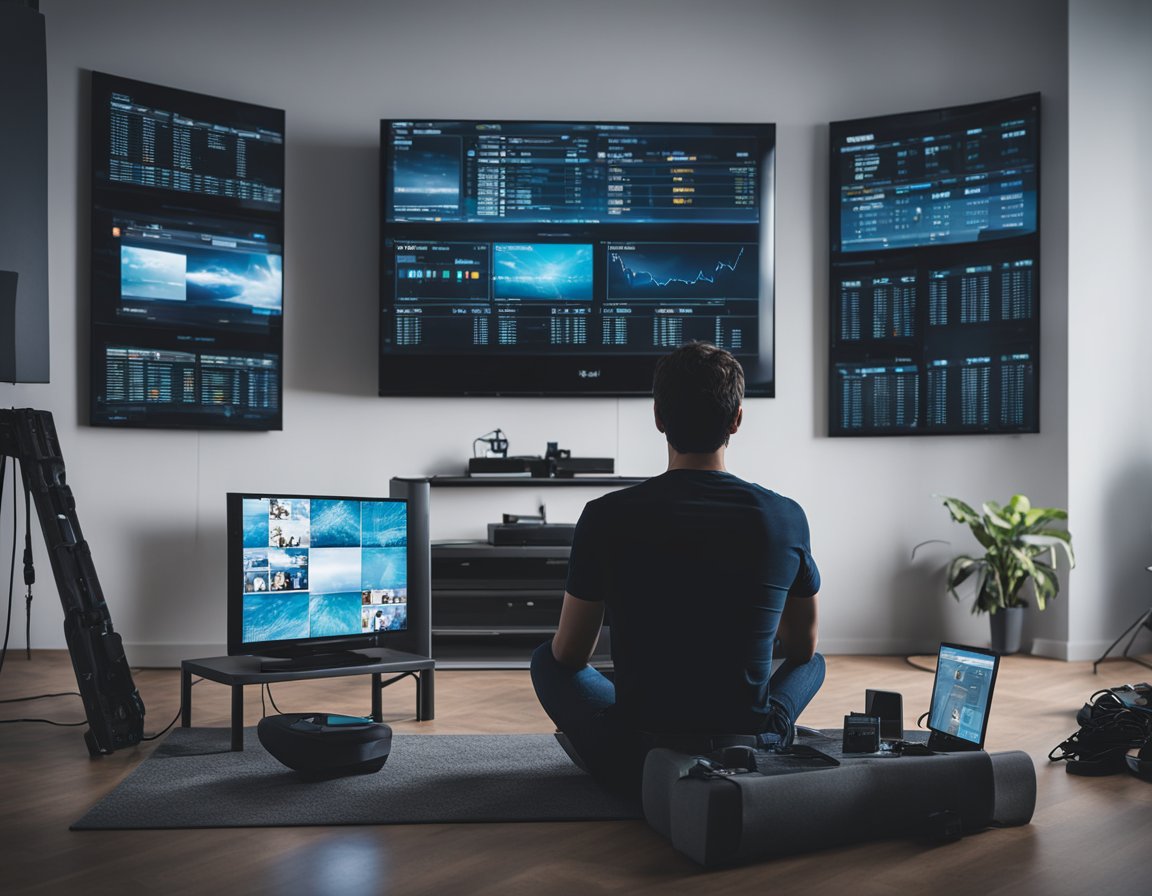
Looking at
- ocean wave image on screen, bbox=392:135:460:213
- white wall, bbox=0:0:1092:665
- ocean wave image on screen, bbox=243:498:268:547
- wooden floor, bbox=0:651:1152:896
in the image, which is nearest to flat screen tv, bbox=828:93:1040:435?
white wall, bbox=0:0:1092:665

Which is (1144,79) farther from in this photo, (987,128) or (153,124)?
(153,124)

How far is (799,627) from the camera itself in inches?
102

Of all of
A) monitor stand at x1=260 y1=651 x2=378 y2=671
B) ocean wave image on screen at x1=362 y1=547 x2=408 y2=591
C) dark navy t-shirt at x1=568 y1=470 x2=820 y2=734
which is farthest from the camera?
ocean wave image on screen at x1=362 y1=547 x2=408 y2=591

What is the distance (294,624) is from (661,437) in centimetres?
247

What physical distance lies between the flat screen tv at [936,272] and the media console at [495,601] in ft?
5.42

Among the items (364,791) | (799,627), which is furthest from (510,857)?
(799,627)

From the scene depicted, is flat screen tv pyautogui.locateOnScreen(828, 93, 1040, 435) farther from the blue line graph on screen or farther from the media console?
the media console

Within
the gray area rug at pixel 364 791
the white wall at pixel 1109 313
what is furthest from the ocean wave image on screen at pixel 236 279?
the white wall at pixel 1109 313

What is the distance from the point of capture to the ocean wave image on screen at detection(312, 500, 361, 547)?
11.6 ft

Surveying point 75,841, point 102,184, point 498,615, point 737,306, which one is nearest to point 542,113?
point 737,306

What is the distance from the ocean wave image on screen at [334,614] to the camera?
3506 millimetres

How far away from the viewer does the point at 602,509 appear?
2387 millimetres

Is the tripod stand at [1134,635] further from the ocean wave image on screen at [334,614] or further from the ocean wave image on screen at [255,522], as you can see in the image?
the ocean wave image on screen at [255,522]

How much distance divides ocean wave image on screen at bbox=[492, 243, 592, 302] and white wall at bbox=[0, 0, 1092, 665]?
0.55 metres
